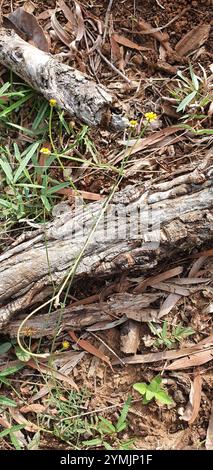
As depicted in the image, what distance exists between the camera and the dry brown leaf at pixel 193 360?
209 cm

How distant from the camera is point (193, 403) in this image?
2057 mm

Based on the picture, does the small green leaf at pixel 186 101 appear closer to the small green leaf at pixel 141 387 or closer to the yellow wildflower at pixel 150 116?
the yellow wildflower at pixel 150 116

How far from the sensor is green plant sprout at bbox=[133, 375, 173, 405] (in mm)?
2051

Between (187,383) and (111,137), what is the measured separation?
1.07 m

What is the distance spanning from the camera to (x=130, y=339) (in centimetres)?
216

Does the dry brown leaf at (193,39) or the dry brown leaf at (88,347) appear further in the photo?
the dry brown leaf at (193,39)

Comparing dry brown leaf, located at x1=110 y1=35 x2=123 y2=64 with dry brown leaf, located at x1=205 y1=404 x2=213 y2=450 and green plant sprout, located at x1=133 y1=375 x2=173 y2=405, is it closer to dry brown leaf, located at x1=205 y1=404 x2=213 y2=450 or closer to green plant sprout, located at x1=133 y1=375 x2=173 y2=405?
green plant sprout, located at x1=133 y1=375 x2=173 y2=405

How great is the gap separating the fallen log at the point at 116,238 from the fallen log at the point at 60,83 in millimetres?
362

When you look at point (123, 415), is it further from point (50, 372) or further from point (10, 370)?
point (10, 370)

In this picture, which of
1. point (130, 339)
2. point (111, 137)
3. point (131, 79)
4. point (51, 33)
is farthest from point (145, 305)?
point (51, 33)

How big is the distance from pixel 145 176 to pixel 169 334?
25.7 inches

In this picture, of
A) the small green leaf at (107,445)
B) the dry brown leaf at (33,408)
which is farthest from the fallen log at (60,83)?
the small green leaf at (107,445)

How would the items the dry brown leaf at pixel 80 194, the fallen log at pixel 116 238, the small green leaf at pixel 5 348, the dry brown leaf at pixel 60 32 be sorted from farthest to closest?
the dry brown leaf at pixel 60 32 < the dry brown leaf at pixel 80 194 < the small green leaf at pixel 5 348 < the fallen log at pixel 116 238

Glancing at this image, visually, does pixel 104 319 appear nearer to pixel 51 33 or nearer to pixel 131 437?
pixel 131 437
